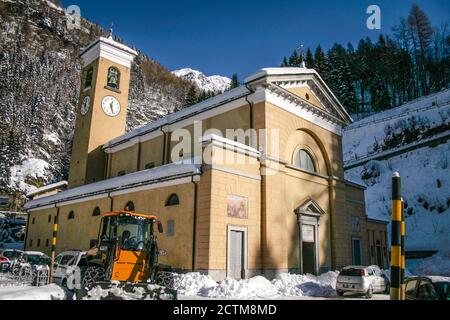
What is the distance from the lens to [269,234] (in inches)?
728

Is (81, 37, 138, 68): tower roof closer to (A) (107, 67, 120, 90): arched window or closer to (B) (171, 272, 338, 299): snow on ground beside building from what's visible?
(A) (107, 67, 120, 90): arched window

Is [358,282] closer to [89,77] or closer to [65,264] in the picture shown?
[65,264]

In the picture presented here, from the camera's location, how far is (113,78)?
108 ft

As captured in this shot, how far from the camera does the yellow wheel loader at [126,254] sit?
1185cm

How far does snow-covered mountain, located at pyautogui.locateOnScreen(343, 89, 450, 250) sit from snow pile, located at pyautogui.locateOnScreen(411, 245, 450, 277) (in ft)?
12.2

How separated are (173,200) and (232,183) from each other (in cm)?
309

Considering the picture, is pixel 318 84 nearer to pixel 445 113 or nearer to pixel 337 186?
pixel 337 186

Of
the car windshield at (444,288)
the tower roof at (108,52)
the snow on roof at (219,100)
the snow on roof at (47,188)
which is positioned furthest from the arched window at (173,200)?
the snow on roof at (47,188)

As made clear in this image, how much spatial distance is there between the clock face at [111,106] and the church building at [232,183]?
3.5 inches

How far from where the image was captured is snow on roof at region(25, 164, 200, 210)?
18.0 metres

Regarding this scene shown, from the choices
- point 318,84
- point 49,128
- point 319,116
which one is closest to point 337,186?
point 319,116

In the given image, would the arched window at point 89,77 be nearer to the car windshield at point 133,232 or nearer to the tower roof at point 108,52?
the tower roof at point 108,52

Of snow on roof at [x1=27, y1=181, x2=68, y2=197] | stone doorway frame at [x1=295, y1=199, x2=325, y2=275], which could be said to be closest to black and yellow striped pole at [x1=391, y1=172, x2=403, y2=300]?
stone doorway frame at [x1=295, y1=199, x2=325, y2=275]
